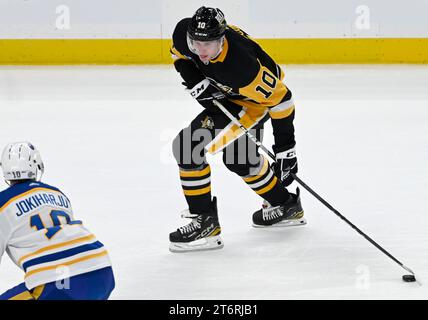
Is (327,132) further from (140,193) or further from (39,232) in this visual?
(39,232)

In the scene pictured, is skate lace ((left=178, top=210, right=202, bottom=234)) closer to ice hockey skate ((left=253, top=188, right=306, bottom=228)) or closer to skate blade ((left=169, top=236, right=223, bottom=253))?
skate blade ((left=169, top=236, right=223, bottom=253))

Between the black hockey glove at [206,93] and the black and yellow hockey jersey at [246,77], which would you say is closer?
the black and yellow hockey jersey at [246,77]

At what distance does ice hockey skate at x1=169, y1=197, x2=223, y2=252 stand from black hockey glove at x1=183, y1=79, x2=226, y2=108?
42 centimetres

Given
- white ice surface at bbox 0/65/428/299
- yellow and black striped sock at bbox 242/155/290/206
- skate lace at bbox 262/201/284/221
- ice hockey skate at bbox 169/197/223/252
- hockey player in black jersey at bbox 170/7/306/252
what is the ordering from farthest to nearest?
skate lace at bbox 262/201/284/221
yellow and black striped sock at bbox 242/155/290/206
ice hockey skate at bbox 169/197/223/252
hockey player in black jersey at bbox 170/7/306/252
white ice surface at bbox 0/65/428/299

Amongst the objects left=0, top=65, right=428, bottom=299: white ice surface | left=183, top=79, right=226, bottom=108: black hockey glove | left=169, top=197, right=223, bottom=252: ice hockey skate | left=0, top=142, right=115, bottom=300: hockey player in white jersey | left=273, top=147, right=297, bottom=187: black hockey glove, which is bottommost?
left=0, top=65, right=428, bottom=299: white ice surface

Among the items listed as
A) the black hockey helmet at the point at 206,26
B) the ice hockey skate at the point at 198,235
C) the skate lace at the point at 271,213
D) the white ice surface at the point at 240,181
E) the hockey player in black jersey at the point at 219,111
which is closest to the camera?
the white ice surface at the point at 240,181

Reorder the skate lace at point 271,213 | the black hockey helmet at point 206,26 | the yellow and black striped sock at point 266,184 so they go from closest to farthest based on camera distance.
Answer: the black hockey helmet at point 206,26 < the yellow and black striped sock at point 266,184 < the skate lace at point 271,213

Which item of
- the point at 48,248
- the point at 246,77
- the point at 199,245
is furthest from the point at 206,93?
the point at 48,248

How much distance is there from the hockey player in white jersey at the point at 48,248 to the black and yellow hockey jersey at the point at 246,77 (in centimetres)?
120

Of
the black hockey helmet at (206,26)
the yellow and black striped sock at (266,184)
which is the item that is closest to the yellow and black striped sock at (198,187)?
the yellow and black striped sock at (266,184)

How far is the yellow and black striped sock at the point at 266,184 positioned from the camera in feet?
13.0

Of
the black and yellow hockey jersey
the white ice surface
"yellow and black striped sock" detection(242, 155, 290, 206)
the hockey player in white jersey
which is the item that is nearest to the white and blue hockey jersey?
the hockey player in white jersey

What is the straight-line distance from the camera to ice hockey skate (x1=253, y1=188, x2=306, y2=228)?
4086mm

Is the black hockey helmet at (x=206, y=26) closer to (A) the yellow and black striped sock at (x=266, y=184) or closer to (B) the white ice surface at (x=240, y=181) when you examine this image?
(A) the yellow and black striped sock at (x=266, y=184)
